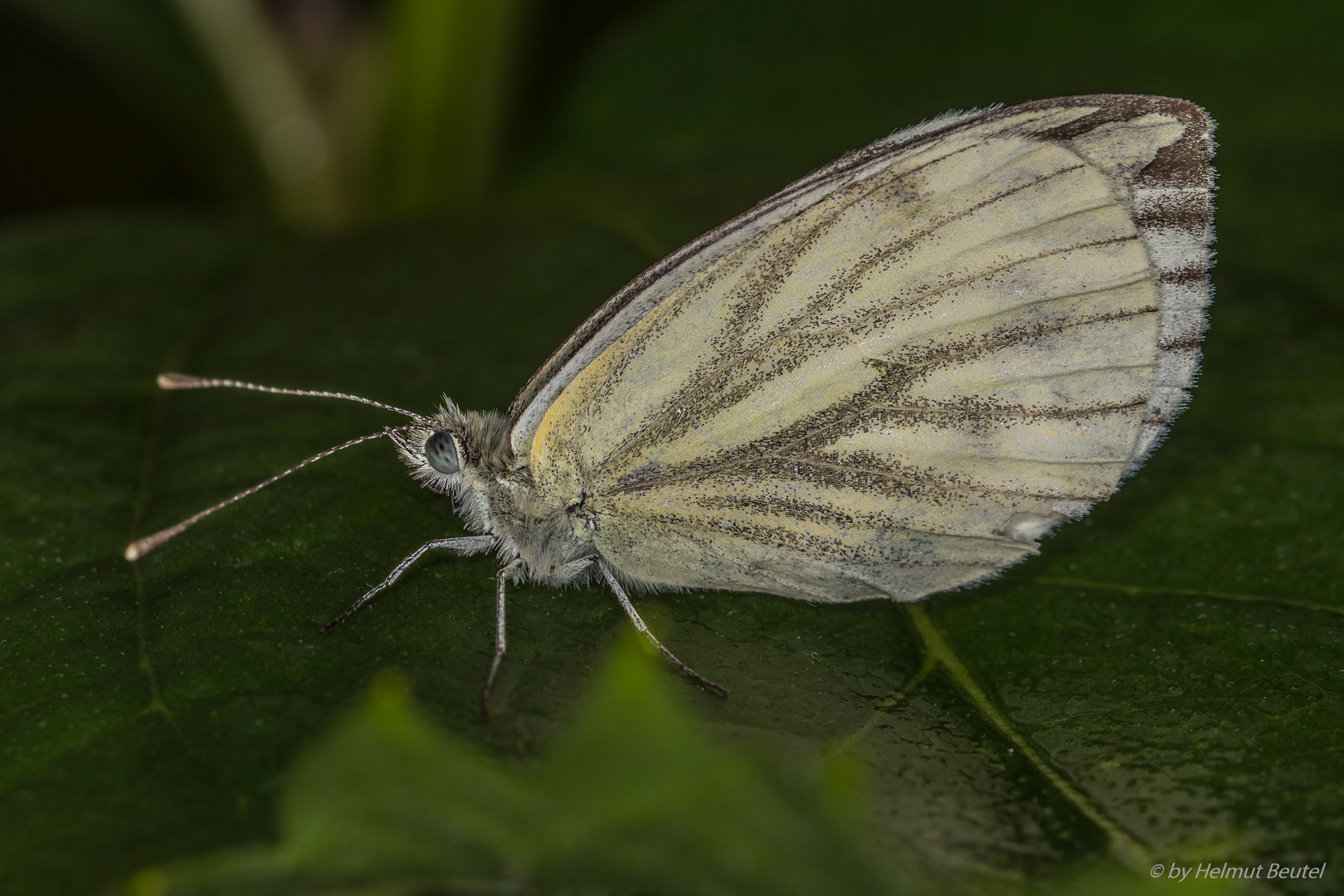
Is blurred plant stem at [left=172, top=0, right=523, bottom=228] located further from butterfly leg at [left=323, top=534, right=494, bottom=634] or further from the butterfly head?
butterfly leg at [left=323, top=534, right=494, bottom=634]

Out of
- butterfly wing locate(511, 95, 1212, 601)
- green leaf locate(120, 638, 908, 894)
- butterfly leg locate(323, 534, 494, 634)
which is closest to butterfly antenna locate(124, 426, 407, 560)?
butterfly leg locate(323, 534, 494, 634)

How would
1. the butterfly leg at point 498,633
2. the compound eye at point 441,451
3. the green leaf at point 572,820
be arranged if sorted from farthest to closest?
the compound eye at point 441,451 < the butterfly leg at point 498,633 < the green leaf at point 572,820

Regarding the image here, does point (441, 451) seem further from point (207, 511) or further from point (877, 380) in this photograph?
point (877, 380)

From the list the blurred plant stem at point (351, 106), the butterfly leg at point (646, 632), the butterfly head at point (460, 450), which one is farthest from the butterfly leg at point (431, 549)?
the blurred plant stem at point (351, 106)

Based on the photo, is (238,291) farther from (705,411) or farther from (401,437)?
(705,411)

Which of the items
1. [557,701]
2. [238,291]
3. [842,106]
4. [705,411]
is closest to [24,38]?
[238,291]

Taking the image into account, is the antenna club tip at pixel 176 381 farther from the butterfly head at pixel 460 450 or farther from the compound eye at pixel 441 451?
the compound eye at pixel 441 451

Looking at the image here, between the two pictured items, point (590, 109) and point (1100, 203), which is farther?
point (590, 109)
